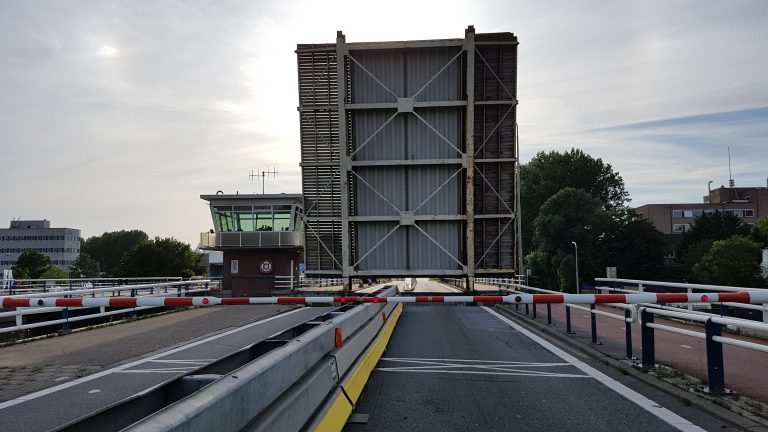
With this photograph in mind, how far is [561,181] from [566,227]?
18.7 m

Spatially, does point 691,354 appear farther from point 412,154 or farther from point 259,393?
point 412,154

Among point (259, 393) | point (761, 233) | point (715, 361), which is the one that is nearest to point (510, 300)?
point (715, 361)

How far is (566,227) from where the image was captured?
76.6 m

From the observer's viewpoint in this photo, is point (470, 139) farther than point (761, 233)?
No

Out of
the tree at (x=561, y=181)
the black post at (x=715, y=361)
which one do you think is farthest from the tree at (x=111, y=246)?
the black post at (x=715, y=361)

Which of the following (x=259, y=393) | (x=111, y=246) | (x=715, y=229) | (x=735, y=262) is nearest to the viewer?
(x=259, y=393)

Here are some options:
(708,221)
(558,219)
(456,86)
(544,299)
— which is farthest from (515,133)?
(708,221)

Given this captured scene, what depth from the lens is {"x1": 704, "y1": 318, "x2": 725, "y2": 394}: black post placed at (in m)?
7.26

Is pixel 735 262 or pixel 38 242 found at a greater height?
pixel 38 242

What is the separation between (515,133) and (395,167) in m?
3.59

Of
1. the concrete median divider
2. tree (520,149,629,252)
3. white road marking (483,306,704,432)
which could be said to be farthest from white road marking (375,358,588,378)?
tree (520,149,629,252)

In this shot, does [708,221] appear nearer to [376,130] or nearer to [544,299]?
[376,130]

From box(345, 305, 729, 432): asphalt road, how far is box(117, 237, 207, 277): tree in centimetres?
8422

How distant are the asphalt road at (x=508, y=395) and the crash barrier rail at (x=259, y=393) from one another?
2.09 ft
